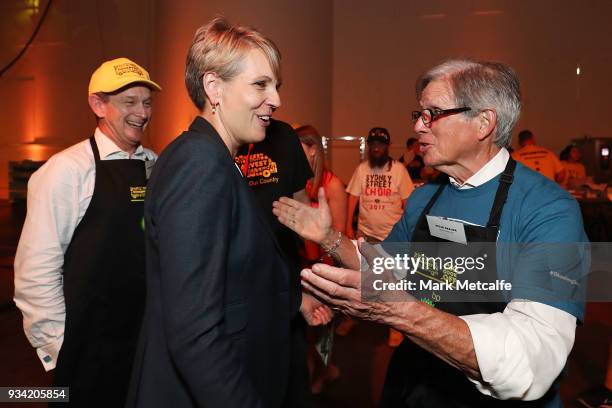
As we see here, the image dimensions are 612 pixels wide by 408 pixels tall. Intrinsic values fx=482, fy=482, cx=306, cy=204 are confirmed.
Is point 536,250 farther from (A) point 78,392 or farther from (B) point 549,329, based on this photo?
(A) point 78,392

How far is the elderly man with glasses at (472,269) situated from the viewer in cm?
114

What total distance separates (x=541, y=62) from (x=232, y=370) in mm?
11264

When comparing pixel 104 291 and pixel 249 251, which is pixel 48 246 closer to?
pixel 104 291

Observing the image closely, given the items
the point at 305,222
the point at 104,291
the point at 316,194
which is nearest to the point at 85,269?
the point at 104,291

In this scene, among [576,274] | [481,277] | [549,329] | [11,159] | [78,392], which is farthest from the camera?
[11,159]

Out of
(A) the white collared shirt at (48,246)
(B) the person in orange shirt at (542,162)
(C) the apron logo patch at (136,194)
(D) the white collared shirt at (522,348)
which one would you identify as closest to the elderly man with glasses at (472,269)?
(D) the white collared shirt at (522,348)

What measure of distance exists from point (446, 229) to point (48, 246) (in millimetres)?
1620

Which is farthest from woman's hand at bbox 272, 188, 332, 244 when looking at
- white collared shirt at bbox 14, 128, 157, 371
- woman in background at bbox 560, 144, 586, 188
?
woman in background at bbox 560, 144, 586, 188

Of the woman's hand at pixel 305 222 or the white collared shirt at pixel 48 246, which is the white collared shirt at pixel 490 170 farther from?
the white collared shirt at pixel 48 246

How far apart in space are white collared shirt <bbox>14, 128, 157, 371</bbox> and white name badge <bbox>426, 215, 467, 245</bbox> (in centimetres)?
148

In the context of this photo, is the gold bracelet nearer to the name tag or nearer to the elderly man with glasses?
the elderly man with glasses

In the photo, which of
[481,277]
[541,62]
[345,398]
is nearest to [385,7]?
[541,62]

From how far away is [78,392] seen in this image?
6.84 feet

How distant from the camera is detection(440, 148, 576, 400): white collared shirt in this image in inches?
44.0
